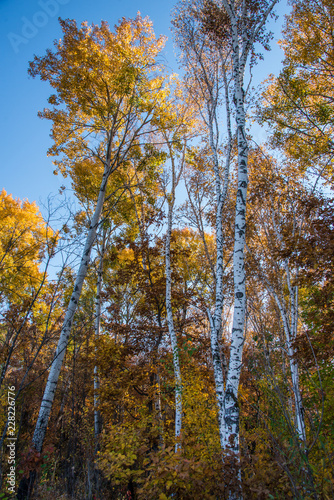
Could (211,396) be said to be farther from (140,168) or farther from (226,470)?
(140,168)

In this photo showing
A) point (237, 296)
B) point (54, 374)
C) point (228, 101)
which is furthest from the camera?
point (228, 101)

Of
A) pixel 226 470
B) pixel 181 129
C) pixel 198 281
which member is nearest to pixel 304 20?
pixel 181 129

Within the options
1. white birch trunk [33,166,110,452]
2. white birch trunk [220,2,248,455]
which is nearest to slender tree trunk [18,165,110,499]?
white birch trunk [33,166,110,452]

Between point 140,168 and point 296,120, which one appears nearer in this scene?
point 296,120

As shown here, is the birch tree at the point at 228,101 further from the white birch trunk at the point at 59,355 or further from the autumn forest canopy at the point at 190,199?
the white birch trunk at the point at 59,355

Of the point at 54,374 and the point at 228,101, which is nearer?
the point at 54,374

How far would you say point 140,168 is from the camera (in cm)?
870

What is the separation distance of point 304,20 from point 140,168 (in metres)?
6.75

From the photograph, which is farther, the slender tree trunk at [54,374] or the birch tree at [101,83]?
the birch tree at [101,83]

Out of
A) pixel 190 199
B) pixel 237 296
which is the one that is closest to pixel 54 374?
pixel 237 296

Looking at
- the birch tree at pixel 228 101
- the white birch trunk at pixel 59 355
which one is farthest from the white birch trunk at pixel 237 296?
the white birch trunk at pixel 59 355

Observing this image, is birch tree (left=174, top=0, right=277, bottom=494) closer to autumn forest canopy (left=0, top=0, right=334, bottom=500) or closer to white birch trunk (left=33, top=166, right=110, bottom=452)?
autumn forest canopy (left=0, top=0, right=334, bottom=500)

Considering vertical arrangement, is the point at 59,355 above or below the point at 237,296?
below

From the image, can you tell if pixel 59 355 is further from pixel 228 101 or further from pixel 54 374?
pixel 228 101
